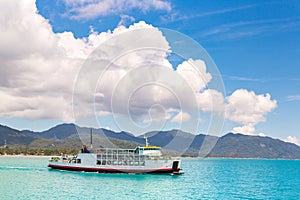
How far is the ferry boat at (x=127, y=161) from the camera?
232 feet

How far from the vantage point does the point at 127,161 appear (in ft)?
241

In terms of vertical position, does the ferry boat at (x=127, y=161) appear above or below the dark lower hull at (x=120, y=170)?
above

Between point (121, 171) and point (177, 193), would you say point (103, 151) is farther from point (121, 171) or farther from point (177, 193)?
point (177, 193)

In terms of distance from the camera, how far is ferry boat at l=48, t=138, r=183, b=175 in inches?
2778

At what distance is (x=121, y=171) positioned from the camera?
241 feet

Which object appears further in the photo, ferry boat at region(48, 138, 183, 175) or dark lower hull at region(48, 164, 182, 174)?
ferry boat at region(48, 138, 183, 175)

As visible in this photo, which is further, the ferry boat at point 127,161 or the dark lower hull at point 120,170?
the ferry boat at point 127,161

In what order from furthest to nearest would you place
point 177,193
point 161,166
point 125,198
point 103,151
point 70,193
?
point 103,151
point 161,166
point 177,193
point 70,193
point 125,198

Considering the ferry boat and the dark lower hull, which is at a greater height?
the ferry boat

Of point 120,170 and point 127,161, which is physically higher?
point 127,161

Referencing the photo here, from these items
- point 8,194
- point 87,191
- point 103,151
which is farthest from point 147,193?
point 103,151

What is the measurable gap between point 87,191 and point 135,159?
2607 cm

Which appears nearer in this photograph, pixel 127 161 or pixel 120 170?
pixel 120 170

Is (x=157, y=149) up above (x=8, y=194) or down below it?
above
